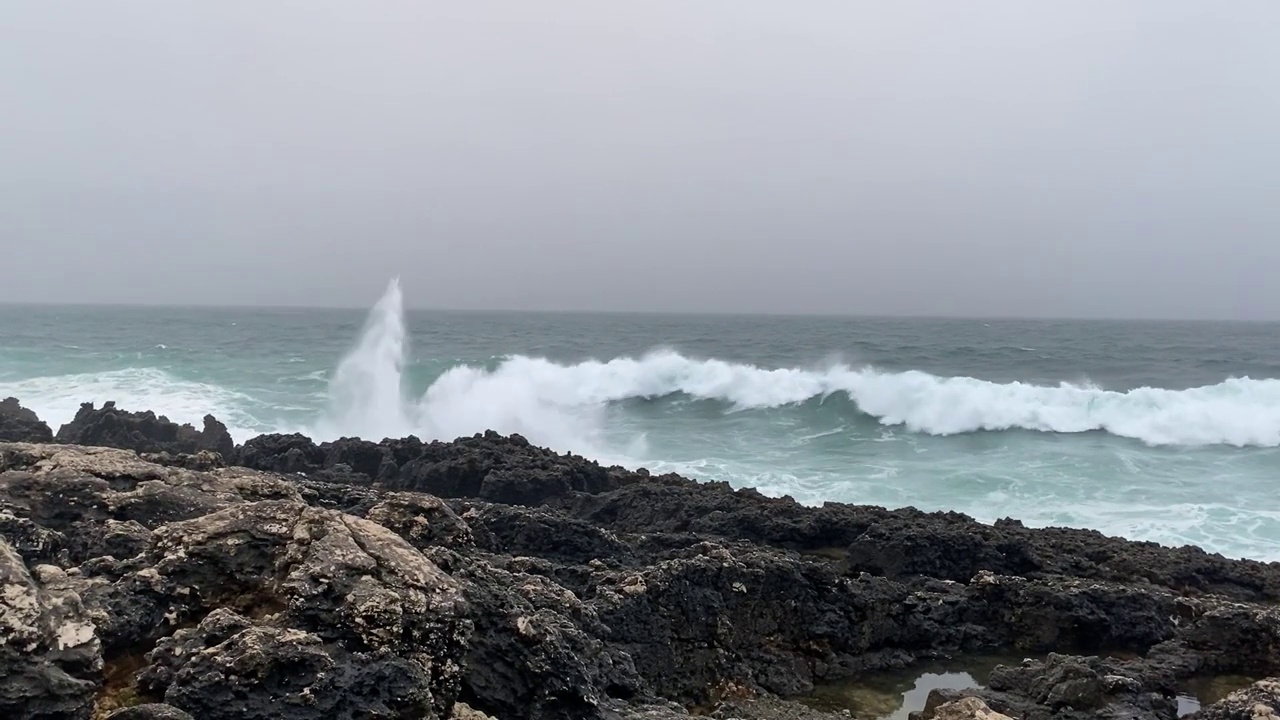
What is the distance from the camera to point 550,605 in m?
5.12

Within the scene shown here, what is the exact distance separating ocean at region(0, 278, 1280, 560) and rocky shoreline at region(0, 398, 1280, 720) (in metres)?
6.41

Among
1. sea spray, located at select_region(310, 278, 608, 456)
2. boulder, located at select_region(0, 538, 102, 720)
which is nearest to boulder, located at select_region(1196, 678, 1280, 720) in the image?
boulder, located at select_region(0, 538, 102, 720)

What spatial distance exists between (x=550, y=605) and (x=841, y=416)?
23248 millimetres

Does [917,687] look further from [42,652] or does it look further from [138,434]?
[138,434]

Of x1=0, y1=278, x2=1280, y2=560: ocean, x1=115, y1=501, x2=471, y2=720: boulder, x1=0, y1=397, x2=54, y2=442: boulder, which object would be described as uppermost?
x1=115, y1=501, x2=471, y2=720: boulder

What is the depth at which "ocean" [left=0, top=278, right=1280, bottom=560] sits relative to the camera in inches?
650

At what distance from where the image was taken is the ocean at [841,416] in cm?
1652

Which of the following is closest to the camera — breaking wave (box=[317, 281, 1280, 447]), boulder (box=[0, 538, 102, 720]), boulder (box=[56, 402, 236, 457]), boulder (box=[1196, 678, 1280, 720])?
boulder (box=[0, 538, 102, 720])

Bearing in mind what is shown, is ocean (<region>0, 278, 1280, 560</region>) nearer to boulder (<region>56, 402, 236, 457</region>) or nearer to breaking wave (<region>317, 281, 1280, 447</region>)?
breaking wave (<region>317, 281, 1280, 447</region>)

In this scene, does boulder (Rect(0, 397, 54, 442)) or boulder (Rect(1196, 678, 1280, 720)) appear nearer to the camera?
boulder (Rect(1196, 678, 1280, 720))

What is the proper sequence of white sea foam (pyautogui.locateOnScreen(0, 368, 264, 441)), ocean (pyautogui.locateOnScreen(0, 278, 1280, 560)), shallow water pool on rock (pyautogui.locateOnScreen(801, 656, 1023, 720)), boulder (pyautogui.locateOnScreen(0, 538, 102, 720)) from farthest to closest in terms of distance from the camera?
1. white sea foam (pyautogui.locateOnScreen(0, 368, 264, 441))
2. ocean (pyautogui.locateOnScreen(0, 278, 1280, 560))
3. shallow water pool on rock (pyautogui.locateOnScreen(801, 656, 1023, 720))
4. boulder (pyautogui.locateOnScreen(0, 538, 102, 720))

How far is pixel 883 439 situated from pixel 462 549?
20.1 meters

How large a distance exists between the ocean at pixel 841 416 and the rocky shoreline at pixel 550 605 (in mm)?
6406

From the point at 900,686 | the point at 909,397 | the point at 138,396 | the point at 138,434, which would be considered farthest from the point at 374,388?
the point at 900,686
